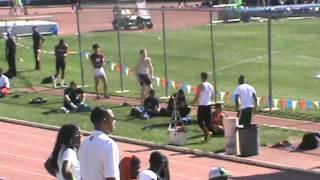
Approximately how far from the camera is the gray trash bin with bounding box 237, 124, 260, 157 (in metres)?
16.6

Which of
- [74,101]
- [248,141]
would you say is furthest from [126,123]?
[248,141]

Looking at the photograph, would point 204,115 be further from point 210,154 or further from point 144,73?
point 144,73

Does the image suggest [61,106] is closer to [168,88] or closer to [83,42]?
[168,88]

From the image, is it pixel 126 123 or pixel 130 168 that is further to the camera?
pixel 126 123

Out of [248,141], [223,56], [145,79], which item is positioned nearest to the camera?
Answer: [248,141]

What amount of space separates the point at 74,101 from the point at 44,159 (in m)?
6.39

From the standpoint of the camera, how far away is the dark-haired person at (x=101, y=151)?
24.2ft

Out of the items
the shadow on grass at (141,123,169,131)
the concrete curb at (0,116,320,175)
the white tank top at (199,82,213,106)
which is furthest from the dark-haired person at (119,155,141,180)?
the shadow on grass at (141,123,169,131)

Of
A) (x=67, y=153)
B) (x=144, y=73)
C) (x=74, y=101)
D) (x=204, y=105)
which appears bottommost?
(x=74, y=101)

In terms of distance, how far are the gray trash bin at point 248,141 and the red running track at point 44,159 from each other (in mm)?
521

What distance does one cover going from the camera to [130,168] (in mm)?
9594

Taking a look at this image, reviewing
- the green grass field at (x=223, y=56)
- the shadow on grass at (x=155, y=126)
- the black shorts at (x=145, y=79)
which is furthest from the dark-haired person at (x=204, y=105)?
the black shorts at (x=145, y=79)

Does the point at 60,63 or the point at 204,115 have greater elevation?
the point at 60,63

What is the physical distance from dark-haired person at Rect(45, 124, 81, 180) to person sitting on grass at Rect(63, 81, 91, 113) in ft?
49.4
